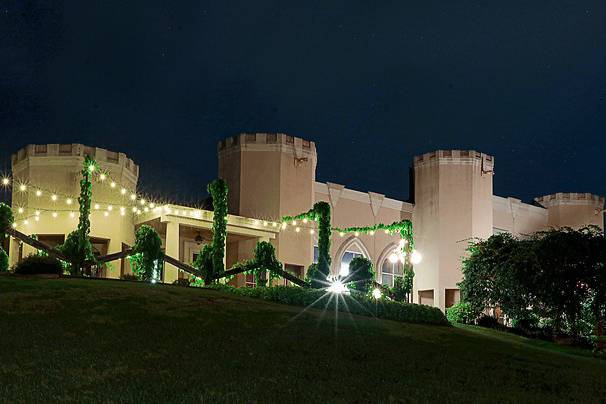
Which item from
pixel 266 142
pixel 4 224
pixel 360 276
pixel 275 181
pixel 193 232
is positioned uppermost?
pixel 266 142

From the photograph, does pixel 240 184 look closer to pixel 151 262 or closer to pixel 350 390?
pixel 151 262

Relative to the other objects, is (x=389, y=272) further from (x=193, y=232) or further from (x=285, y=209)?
(x=193, y=232)

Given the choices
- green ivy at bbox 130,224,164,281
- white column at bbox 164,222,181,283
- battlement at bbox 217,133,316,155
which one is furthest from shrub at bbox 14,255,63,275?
battlement at bbox 217,133,316,155

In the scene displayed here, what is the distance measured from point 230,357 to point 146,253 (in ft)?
36.5

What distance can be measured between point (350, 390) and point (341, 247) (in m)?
23.1

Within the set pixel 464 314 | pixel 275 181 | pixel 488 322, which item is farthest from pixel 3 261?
pixel 488 322

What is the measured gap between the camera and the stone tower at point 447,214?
114 feet

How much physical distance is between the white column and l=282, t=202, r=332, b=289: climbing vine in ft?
15.7

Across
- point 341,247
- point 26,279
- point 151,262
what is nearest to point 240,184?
point 341,247

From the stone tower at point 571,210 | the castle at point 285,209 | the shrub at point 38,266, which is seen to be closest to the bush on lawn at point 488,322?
the castle at point 285,209

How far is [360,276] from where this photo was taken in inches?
982

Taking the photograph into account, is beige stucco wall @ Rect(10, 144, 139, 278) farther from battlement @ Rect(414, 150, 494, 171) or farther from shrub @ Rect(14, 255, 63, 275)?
battlement @ Rect(414, 150, 494, 171)

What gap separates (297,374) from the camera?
11.3 m

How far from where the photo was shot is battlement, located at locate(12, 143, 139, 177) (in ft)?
88.9
